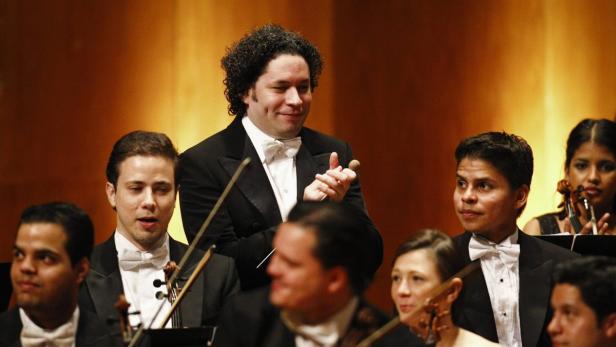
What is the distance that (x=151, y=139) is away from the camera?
321 cm

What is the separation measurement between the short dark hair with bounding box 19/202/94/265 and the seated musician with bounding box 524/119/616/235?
190 cm

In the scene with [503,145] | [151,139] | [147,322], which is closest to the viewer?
[147,322]

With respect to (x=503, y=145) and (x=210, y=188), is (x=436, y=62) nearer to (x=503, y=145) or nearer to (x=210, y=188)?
(x=503, y=145)

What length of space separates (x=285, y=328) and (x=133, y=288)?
761 millimetres

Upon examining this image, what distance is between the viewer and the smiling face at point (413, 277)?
9.74 ft

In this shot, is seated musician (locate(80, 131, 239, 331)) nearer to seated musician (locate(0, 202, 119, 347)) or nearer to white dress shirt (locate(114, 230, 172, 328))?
white dress shirt (locate(114, 230, 172, 328))

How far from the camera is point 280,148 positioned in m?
3.47

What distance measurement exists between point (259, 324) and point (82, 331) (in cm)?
42

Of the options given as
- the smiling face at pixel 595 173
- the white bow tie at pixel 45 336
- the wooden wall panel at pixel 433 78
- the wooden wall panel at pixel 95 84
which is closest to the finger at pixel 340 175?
the white bow tie at pixel 45 336

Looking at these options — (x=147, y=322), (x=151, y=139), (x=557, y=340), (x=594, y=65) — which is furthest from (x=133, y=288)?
(x=594, y=65)

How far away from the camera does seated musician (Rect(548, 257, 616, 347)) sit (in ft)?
8.98

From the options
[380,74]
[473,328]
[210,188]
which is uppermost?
[380,74]

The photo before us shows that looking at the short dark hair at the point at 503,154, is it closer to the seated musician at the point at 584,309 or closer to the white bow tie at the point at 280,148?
the white bow tie at the point at 280,148

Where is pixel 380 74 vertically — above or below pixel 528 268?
above
